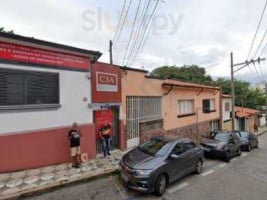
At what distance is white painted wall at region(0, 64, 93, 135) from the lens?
7934 mm

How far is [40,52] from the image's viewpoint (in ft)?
28.1

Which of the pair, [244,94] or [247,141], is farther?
[244,94]

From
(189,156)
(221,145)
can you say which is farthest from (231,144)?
(189,156)

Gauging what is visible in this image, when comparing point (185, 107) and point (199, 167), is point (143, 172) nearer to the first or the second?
point (199, 167)

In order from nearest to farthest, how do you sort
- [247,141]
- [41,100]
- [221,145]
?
1. [41,100]
2. [221,145]
3. [247,141]

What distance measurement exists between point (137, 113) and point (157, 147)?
186 inches

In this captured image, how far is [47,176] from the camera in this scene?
25.5 feet

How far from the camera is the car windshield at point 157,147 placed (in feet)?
Answer: 26.8

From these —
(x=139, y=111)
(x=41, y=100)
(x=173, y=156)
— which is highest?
(x=41, y=100)

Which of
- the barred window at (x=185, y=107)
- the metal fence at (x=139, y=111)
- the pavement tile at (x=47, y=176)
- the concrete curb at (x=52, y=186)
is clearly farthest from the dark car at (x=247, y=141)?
the pavement tile at (x=47, y=176)

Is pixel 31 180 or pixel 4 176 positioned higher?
pixel 4 176

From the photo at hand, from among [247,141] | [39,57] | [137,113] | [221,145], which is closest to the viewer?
[39,57]

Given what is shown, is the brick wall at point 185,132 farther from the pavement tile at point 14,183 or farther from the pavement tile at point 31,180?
the pavement tile at point 14,183

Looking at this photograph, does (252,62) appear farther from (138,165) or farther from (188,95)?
(138,165)
